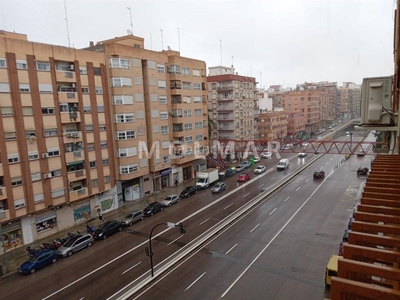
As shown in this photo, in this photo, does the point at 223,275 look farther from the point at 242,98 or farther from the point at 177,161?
the point at 242,98

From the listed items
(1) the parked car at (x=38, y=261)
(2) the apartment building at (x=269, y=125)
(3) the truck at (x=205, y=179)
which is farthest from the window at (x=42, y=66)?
(2) the apartment building at (x=269, y=125)

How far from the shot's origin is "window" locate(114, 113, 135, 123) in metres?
38.4

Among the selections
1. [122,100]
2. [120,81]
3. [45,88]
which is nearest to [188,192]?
[122,100]

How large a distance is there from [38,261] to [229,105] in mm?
53683

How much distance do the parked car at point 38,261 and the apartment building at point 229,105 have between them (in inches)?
1968

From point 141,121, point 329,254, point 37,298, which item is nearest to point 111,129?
point 141,121

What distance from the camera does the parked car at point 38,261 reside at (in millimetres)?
23659

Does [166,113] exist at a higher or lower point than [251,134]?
higher

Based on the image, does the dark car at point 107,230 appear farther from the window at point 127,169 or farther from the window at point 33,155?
the window at point 33,155

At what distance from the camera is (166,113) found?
46281 mm

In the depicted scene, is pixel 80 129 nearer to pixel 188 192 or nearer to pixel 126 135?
pixel 126 135

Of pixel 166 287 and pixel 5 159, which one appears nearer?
pixel 166 287

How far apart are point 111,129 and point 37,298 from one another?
2190 cm

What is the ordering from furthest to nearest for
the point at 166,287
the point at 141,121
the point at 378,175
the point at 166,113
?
the point at 166,113 → the point at 141,121 → the point at 166,287 → the point at 378,175
